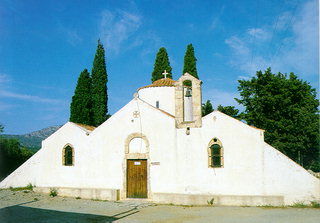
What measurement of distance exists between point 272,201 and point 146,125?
6.74 meters

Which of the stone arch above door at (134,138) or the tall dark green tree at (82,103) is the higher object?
the tall dark green tree at (82,103)

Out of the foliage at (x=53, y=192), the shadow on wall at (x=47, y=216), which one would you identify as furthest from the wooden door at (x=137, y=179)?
the foliage at (x=53, y=192)

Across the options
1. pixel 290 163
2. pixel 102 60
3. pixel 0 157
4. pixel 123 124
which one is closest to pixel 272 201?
pixel 290 163

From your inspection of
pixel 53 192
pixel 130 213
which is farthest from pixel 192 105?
pixel 53 192

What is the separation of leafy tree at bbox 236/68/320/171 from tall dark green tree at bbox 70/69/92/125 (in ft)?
48.8

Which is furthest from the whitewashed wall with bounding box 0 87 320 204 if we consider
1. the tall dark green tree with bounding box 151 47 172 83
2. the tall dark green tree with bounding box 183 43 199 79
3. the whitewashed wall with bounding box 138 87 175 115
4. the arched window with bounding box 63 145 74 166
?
the tall dark green tree with bounding box 151 47 172 83

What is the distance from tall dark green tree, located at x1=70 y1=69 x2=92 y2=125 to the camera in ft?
91.0

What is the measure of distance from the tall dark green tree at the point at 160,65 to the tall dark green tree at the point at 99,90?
5.81 m

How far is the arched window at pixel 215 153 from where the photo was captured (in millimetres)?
13008

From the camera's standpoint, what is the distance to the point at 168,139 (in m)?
13.7

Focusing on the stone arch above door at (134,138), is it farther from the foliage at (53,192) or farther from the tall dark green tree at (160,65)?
the tall dark green tree at (160,65)

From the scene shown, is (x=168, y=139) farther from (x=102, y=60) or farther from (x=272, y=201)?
(x=102, y=60)

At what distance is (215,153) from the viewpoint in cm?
1319

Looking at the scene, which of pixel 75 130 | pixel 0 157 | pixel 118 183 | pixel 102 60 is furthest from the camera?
pixel 102 60
